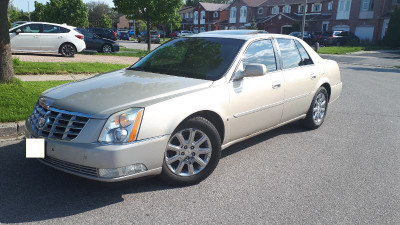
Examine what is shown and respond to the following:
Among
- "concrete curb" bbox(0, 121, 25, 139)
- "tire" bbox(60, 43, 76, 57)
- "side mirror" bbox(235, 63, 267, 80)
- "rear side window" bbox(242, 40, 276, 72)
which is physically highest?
"rear side window" bbox(242, 40, 276, 72)

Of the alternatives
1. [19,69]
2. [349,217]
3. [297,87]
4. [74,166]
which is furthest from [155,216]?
[19,69]

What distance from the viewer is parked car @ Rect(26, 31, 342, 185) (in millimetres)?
3162

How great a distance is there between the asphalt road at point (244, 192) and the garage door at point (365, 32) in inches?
1748

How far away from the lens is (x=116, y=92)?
11.8 ft

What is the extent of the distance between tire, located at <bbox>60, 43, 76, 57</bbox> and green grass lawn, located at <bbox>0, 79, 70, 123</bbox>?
821 centimetres

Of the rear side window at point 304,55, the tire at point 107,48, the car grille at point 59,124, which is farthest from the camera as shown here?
the tire at point 107,48

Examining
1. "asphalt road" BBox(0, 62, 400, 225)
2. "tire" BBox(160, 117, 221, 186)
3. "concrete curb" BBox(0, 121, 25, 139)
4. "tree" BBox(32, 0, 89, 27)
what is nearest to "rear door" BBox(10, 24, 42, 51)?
"concrete curb" BBox(0, 121, 25, 139)

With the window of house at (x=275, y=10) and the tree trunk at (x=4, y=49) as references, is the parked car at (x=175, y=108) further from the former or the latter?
the window of house at (x=275, y=10)

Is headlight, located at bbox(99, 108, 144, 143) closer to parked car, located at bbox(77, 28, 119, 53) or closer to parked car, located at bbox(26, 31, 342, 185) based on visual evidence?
parked car, located at bbox(26, 31, 342, 185)

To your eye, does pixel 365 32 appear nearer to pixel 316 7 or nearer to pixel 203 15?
pixel 316 7

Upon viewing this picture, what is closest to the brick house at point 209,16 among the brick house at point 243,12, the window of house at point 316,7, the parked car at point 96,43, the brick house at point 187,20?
the brick house at point 187,20

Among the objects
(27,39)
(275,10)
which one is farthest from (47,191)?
(275,10)

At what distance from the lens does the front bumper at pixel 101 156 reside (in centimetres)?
308

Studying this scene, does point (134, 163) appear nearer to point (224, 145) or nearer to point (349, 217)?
point (224, 145)
